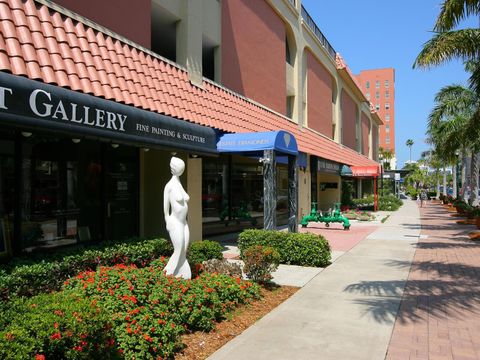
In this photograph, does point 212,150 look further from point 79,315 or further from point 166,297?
point 79,315

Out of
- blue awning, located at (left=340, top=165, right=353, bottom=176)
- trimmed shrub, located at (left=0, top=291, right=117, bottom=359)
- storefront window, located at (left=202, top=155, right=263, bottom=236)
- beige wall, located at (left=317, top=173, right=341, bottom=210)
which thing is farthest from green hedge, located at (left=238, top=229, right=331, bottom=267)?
beige wall, located at (left=317, top=173, right=341, bottom=210)

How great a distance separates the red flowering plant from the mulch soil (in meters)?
0.14

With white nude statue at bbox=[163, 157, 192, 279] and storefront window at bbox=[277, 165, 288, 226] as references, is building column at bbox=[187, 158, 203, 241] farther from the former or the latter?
storefront window at bbox=[277, 165, 288, 226]

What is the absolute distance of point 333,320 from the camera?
6090 mm

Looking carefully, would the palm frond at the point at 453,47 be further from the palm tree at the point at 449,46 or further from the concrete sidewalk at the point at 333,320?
the concrete sidewalk at the point at 333,320

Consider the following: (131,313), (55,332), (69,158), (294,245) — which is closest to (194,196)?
(294,245)

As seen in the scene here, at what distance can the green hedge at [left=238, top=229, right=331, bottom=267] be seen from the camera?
10148mm

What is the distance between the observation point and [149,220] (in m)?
11.7

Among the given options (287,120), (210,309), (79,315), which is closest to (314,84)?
(287,120)

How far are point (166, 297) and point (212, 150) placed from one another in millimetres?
6047

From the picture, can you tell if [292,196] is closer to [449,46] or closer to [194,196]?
[194,196]

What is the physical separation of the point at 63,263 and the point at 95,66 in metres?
3.71

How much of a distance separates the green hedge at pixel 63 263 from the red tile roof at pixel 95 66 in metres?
2.78

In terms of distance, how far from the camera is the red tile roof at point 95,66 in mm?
6289
